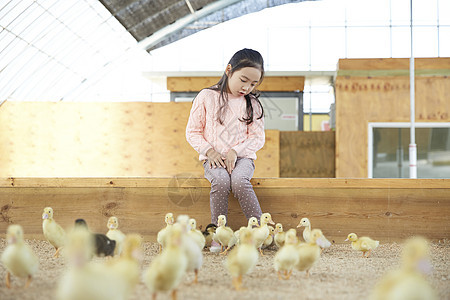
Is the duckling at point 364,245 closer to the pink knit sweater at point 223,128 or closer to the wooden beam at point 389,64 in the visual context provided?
the pink knit sweater at point 223,128

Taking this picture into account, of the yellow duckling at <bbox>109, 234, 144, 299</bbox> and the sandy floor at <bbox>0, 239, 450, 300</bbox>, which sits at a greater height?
the yellow duckling at <bbox>109, 234, 144, 299</bbox>

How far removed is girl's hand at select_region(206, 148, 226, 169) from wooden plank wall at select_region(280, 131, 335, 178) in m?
4.84

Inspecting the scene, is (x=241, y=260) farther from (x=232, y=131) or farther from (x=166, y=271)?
(x=232, y=131)

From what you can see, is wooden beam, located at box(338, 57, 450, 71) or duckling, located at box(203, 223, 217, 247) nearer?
duckling, located at box(203, 223, 217, 247)

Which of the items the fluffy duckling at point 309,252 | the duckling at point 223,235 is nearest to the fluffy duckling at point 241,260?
the fluffy duckling at point 309,252

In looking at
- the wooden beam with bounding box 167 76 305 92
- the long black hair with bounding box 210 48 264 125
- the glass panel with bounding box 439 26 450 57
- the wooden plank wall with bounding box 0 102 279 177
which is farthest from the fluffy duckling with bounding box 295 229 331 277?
the glass panel with bounding box 439 26 450 57

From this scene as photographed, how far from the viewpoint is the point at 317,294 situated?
4.53 ft

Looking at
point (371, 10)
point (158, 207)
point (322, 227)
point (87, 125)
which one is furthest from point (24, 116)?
point (371, 10)

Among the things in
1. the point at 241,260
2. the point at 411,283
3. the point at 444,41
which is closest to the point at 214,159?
the point at 241,260

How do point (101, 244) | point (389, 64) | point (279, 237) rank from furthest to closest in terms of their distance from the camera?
1. point (389, 64)
2. point (279, 237)
3. point (101, 244)

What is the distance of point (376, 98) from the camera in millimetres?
6730

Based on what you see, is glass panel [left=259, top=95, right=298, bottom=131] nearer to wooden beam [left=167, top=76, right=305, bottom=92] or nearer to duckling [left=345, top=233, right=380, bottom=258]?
wooden beam [left=167, top=76, right=305, bottom=92]

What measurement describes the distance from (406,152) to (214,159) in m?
5.12

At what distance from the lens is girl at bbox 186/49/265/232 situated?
95.7 inches
